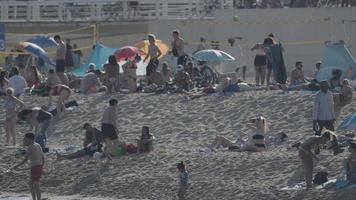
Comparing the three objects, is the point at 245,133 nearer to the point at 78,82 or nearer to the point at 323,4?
the point at 78,82

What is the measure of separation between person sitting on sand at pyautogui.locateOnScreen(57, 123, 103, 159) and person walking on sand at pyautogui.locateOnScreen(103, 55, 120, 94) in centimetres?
387

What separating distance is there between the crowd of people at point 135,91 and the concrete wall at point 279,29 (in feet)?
19.5

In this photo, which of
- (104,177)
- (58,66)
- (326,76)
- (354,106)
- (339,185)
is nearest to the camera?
(339,185)

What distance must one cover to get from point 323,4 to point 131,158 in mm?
15294

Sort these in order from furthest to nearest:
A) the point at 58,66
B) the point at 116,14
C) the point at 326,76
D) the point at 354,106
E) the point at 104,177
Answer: the point at 116,14 < the point at 58,66 < the point at 326,76 < the point at 354,106 < the point at 104,177

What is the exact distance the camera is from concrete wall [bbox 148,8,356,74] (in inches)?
1394

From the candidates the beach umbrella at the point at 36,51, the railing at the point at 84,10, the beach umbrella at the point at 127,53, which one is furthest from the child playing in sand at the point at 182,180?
the railing at the point at 84,10

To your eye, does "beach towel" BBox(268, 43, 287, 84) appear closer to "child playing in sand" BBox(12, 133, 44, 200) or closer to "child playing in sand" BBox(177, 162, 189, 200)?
"child playing in sand" BBox(177, 162, 189, 200)

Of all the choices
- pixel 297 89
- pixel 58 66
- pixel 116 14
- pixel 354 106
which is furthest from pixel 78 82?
pixel 116 14

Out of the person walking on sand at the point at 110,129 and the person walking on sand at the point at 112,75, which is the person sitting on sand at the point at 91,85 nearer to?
the person walking on sand at the point at 112,75

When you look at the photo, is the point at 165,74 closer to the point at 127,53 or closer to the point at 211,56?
the point at 211,56

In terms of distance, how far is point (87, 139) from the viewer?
24.3 m

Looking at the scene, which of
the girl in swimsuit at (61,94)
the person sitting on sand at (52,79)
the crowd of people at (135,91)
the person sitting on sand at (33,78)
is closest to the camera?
the crowd of people at (135,91)

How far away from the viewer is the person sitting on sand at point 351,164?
764 inches
